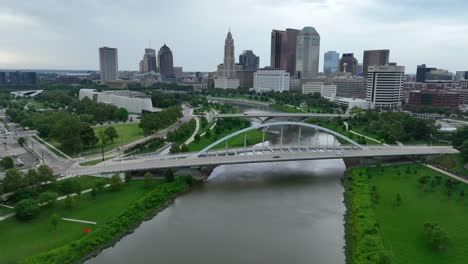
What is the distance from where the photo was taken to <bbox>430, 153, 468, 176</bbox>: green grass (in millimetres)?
27825

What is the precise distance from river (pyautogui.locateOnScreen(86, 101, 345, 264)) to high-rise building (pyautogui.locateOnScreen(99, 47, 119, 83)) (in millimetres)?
139641

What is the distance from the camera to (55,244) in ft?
55.1

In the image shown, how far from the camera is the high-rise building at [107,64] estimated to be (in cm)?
15262

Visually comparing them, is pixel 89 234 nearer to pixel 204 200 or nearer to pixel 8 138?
pixel 204 200

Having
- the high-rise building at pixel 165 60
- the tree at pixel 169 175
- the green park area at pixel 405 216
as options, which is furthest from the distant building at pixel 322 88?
the high-rise building at pixel 165 60

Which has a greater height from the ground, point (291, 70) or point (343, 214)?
point (291, 70)

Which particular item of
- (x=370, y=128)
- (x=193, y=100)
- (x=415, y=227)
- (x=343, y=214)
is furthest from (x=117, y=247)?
(x=193, y=100)

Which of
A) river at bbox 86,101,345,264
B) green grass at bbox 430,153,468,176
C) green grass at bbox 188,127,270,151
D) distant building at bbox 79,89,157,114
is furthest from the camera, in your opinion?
distant building at bbox 79,89,157,114

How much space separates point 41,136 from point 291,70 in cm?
13878

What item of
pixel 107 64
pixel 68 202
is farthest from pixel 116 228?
pixel 107 64

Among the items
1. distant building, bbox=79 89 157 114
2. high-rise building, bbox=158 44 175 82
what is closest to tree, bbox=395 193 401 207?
distant building, bbox=79 89 157 114

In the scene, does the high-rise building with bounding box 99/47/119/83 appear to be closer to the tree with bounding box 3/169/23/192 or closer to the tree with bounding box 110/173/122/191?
the tree with bounding box 110/173/122/191

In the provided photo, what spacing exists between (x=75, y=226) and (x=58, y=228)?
2.73 ft

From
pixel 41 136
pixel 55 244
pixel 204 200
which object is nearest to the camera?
pixel 55 244
